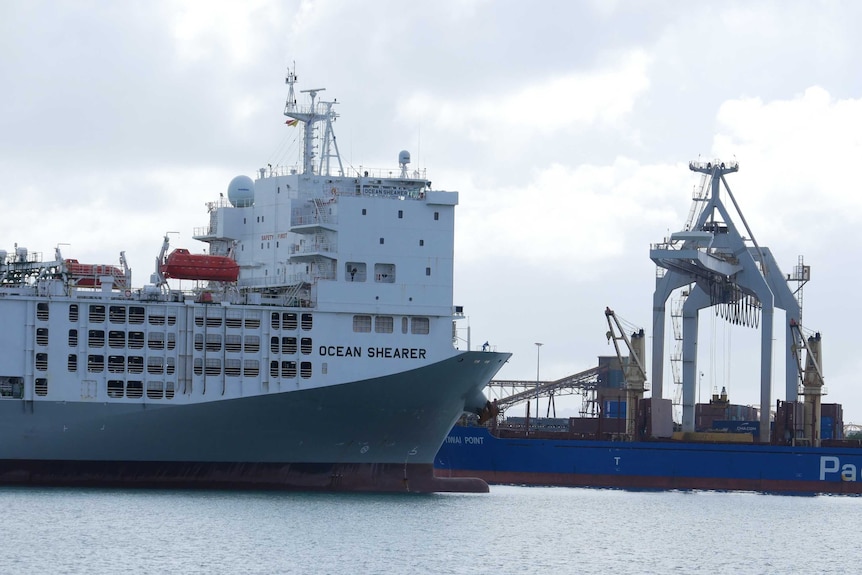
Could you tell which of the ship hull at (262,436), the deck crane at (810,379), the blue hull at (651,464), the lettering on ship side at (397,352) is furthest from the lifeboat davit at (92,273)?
the deck crane at (810,379)

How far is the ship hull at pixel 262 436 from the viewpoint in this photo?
5275cm

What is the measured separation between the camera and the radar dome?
6062cm

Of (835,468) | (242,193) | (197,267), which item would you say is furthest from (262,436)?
(835,468)

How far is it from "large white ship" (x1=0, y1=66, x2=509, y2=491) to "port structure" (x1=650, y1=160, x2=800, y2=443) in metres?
17.5

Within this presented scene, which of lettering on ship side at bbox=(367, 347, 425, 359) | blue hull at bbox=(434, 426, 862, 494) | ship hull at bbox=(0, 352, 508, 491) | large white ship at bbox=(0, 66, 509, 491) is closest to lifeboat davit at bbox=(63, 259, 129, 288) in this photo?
large white ship at bbox=(0, 66, 509, 491)

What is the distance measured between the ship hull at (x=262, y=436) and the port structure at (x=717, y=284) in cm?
1781

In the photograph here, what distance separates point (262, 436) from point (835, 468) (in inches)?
1111

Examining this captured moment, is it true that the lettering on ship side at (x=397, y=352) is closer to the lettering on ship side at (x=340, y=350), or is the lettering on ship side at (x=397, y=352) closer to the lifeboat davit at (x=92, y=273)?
the lettering on ship side at (x=340, y=350)

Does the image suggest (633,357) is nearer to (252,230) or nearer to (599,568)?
(252,230)

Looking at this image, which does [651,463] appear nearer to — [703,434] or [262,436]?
[703,434]

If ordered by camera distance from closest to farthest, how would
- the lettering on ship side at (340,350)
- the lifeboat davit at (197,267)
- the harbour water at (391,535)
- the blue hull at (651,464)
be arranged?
1. the harbour water at (391,535)
2. the lettering on ship side at (340,350)
3. the lifeboat davit at (197,267)
4. the blue hull at (651,464)

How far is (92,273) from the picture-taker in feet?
181

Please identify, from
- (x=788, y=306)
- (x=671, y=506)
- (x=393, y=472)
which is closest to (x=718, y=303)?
(x=788, y=306)

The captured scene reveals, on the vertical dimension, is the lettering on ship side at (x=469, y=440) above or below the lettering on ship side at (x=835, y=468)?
above
